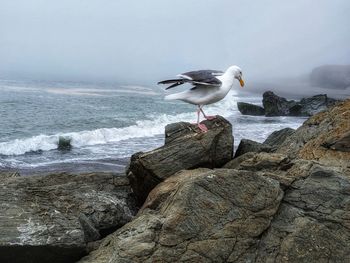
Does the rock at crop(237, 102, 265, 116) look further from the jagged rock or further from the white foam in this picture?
the jagged rock

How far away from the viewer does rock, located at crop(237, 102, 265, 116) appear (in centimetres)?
4925

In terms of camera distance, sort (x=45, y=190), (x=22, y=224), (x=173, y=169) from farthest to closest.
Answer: (x=173, y=169) < (x=45, y=190) < (x=22, y=224)

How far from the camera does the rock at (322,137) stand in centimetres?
861

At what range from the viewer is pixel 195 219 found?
21.0 ft

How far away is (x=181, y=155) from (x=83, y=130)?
85.8 ft

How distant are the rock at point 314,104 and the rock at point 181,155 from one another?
40.6 metres

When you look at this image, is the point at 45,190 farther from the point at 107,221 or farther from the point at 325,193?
the point at 325,193

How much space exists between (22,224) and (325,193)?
161 inches

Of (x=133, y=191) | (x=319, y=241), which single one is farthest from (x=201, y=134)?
(x=319, y=241)

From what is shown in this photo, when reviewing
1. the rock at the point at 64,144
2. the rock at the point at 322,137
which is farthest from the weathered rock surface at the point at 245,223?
the rock at the point at 64,144

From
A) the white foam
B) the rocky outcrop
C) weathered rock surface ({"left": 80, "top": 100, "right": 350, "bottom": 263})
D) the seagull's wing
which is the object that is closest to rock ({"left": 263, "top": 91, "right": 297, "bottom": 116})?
the white foam

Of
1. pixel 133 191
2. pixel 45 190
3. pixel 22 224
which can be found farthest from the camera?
pixel 133 191

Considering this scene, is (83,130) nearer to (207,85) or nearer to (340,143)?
(207,85)

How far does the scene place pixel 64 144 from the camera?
2784 centimetres
